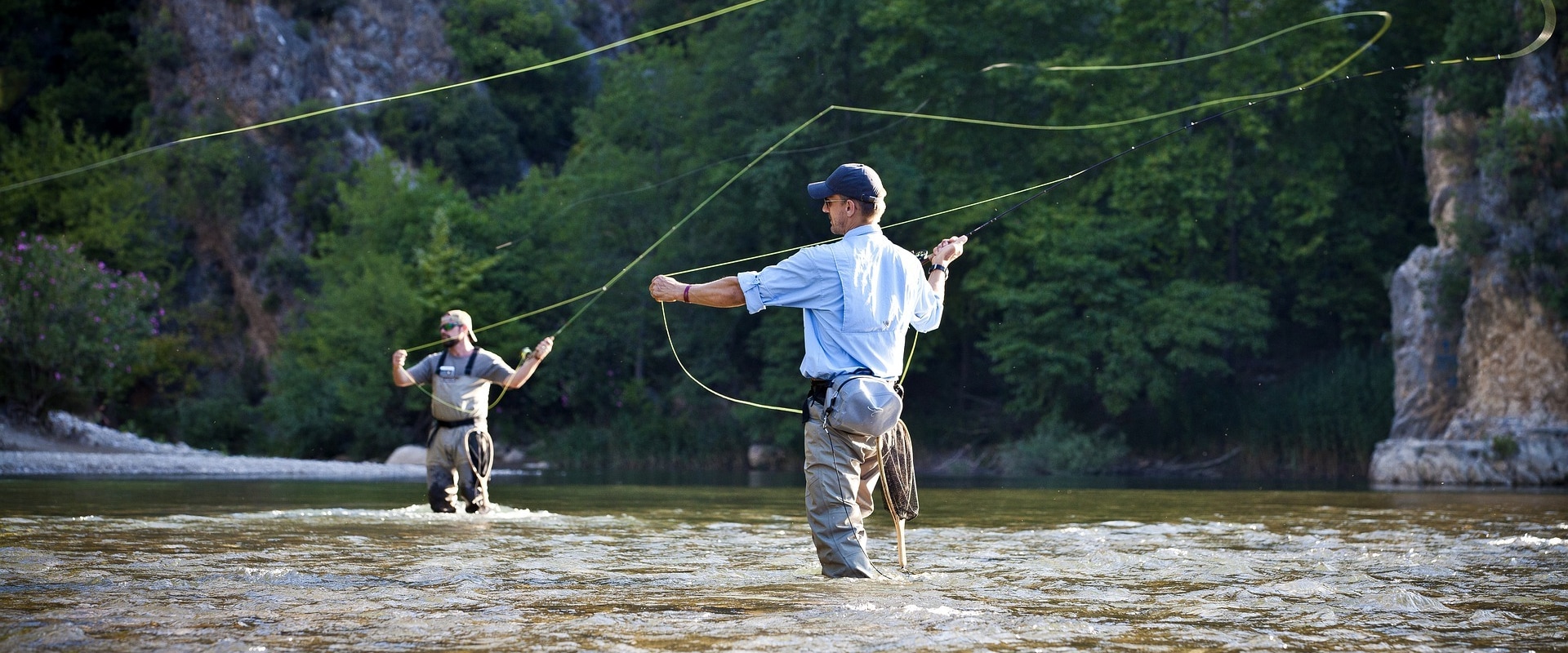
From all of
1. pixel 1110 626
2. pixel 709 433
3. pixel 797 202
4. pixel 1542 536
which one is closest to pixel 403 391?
pixel 709 433

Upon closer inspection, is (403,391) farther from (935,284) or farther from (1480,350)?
(935,284)

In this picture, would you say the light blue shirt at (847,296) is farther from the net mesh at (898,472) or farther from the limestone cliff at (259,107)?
the limestone cliff at (259,107)

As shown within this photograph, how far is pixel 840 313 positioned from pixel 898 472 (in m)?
0.84

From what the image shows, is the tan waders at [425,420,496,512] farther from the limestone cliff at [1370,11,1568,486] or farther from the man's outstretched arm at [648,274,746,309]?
the limestone cliff at [1370,11,1568,486]

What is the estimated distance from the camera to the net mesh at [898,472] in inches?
264

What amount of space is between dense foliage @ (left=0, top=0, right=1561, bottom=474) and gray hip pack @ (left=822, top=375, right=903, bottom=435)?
23349 millimetres

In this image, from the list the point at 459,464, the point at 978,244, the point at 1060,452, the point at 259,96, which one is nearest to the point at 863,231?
the point at 459,464

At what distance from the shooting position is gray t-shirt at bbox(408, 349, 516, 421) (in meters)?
11.2

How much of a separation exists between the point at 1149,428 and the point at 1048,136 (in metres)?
7.15

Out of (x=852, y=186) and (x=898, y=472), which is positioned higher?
(x=852, y=186)

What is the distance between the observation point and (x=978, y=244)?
32344 millimetres

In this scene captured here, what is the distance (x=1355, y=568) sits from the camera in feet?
23.6

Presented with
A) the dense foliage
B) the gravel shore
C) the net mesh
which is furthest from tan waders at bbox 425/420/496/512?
the dense foliage

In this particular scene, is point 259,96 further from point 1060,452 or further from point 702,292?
point 702,292
